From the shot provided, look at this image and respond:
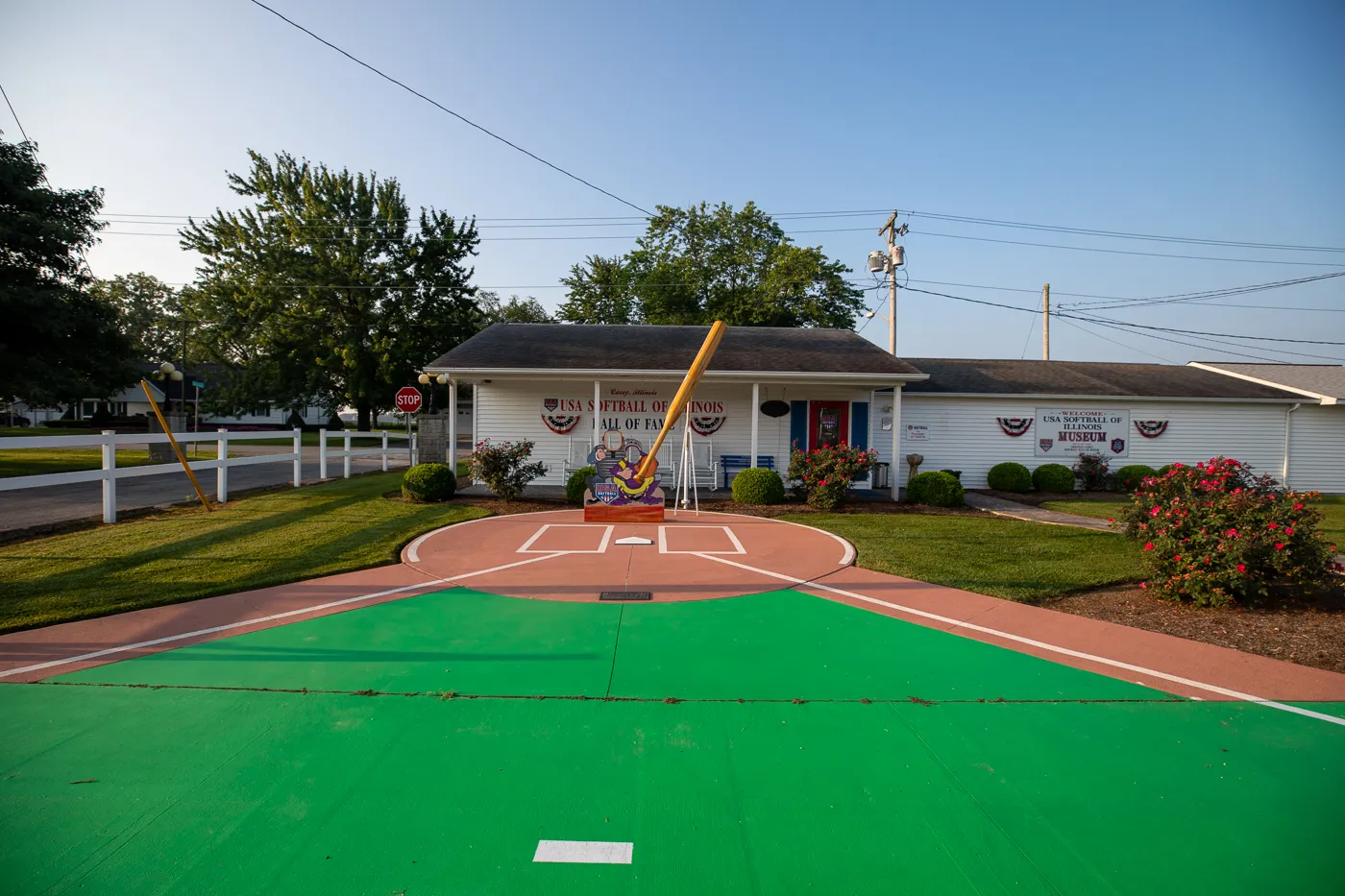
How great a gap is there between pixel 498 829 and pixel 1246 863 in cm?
318

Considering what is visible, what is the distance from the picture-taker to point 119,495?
13.0m

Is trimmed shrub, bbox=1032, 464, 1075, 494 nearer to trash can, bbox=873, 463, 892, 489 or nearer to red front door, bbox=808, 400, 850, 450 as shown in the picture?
trash can, bbox=873, 463, 892, 489

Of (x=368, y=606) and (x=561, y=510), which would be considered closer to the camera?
(x=368, y=606)

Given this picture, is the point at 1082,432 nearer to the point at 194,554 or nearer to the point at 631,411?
the point at 631,411

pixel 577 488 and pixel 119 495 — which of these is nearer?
pixel 577 488

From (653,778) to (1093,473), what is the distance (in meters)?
16.7

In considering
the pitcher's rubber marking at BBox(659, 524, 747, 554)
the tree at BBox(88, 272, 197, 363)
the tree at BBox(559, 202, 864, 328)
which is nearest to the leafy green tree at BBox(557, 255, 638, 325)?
the tree at BBox(559, 202, 864, 328)

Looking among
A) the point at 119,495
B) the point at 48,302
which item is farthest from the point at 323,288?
the point at 119,495

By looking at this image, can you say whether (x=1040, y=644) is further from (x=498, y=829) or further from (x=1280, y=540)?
(x=498, y=829)

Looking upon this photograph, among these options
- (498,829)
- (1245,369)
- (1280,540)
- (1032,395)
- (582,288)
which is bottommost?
(498,829)

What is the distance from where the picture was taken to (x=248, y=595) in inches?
237

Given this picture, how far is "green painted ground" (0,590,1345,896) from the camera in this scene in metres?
2.43

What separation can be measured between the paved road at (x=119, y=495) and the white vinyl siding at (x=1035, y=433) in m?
16.6

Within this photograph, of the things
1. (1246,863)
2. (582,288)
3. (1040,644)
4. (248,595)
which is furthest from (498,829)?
(582,288)
